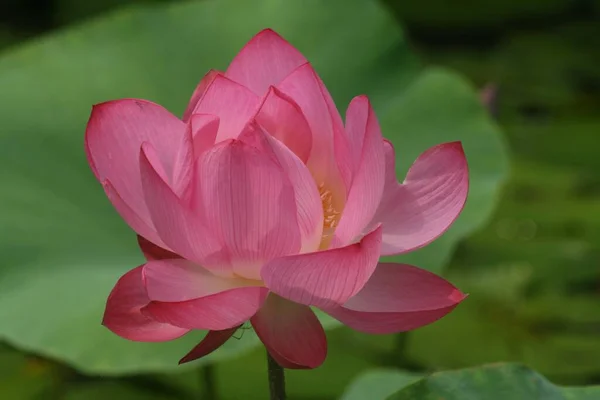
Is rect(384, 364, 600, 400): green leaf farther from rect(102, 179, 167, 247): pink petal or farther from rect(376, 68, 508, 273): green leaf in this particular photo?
rect(376, 68, 508, 273): green leaf

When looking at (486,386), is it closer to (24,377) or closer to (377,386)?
(377,386)

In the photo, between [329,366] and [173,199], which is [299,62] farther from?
[329,366]

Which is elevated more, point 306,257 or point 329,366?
point 306,257

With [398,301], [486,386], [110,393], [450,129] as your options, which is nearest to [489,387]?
[486,386]

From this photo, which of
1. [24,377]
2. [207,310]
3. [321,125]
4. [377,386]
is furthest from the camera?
[24,377]

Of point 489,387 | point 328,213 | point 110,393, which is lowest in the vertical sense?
point 110,393

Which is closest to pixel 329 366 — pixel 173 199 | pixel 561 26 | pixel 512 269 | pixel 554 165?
pixel 512 269
